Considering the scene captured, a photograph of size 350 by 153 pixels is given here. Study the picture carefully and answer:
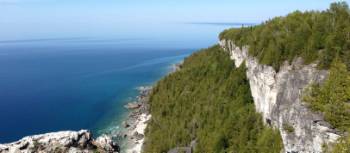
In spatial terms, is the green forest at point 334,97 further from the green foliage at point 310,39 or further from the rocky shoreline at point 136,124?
the rocky shoreline at point 136,124

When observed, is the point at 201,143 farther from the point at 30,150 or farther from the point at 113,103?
the point at 113,103

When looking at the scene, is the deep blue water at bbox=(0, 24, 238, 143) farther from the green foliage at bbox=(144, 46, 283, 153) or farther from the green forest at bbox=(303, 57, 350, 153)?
the green forest at bbox=(303, 57, 350, 153)

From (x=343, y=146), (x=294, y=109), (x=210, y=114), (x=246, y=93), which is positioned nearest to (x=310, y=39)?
(x=294, y=109)

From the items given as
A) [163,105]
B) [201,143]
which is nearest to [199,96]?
[163,105]

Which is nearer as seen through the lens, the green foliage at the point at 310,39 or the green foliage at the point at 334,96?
the green foliage at the point at 334,96

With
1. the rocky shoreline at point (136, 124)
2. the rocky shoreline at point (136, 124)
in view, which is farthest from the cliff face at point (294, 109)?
the rocky shoreline at point (136, 124)
